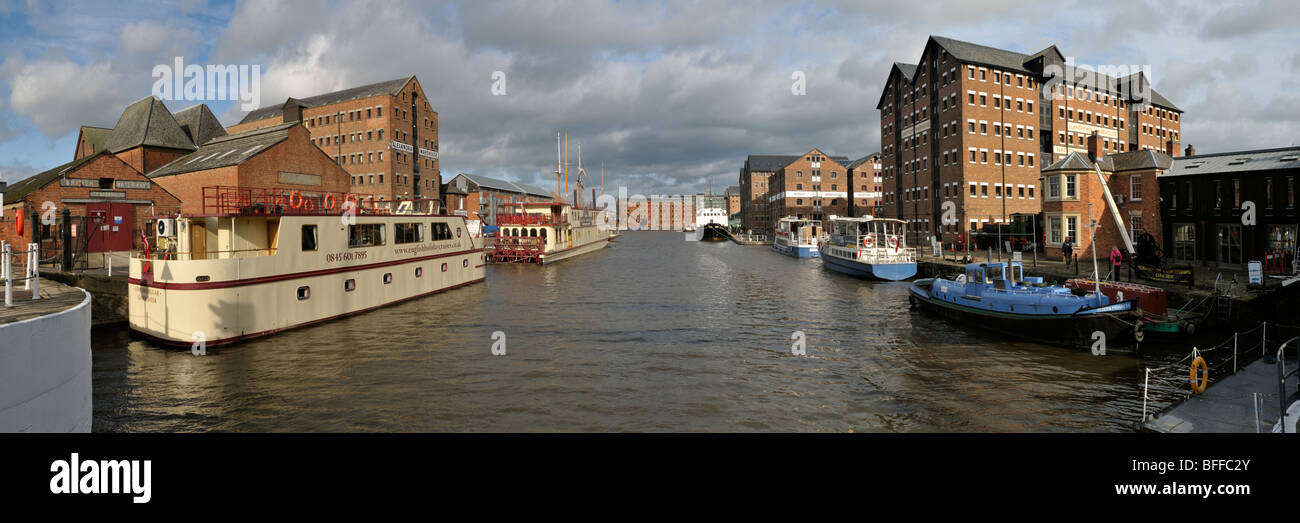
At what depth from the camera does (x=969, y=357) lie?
64.4 ft

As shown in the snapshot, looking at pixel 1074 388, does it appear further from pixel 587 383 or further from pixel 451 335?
pixel 451 335

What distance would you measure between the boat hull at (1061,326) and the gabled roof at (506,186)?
115 metres

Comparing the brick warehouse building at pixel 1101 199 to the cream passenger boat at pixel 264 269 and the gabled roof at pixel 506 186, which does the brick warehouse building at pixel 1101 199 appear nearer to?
the cream passenger boat at pixel 264 269

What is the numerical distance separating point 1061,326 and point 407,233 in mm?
28824

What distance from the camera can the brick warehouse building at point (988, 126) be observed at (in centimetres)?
5922

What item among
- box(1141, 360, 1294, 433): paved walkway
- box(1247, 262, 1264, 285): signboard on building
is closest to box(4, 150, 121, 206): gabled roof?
box(1141, 360, 1294, 433): paved walkway

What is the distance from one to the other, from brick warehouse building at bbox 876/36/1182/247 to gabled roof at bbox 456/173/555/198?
88264 mm

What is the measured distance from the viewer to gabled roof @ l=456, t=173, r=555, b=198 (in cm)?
13200

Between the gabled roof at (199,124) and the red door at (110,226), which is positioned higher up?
the gabled roof at (199,124)

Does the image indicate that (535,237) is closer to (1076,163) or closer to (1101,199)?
(1076,163)

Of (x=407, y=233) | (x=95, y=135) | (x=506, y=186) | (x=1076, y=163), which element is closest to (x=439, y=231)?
(x=407, y=233)

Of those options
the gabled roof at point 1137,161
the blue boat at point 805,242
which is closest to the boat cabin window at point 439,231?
the gabled roof at point 1137,161

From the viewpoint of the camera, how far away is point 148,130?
191 ft

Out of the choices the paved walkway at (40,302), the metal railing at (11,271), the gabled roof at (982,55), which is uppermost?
the gabled roof at (982,55)
